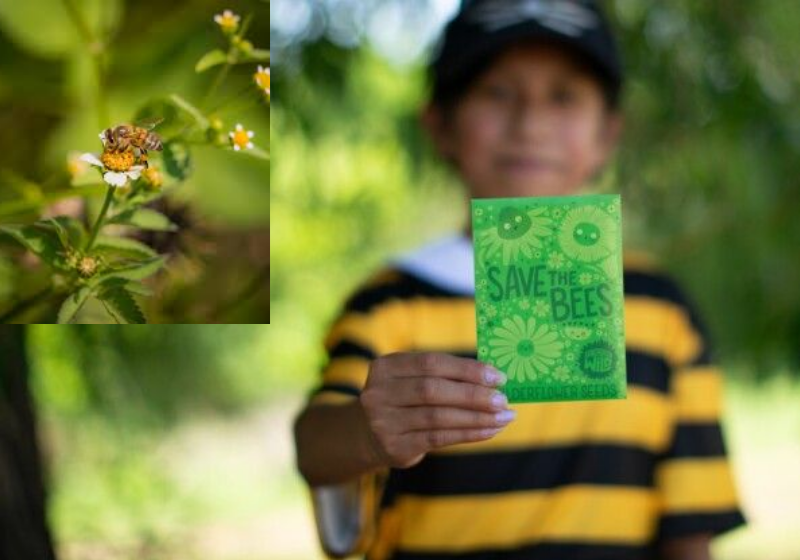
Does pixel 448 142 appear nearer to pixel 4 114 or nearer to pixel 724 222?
pixel 4 114

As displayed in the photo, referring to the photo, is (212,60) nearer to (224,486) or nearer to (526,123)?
(526,123)

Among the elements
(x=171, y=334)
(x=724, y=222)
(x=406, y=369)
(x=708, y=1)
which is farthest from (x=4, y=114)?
(x=724, y=222)

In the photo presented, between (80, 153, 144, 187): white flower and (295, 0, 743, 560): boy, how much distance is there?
270 millimetres

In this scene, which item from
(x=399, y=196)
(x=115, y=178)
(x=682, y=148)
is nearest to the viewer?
(x=115, y=178)

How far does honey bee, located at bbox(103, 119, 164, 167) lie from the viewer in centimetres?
63

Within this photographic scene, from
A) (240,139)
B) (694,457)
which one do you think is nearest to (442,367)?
(240,139)

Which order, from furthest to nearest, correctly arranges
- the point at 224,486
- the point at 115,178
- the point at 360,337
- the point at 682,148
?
the point at 224,486, the point at 682,148, the point at 360,337, the point at 115,178

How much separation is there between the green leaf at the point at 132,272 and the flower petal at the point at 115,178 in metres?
0.05

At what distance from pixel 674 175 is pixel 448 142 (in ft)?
1.81

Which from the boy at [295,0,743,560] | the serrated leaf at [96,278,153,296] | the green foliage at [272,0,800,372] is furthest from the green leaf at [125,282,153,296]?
the green foliage at [272,0,800,372]

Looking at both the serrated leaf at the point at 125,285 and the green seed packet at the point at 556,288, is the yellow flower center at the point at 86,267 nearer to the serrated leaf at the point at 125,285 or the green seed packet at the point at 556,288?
the serrated leaf at the point at 125,285

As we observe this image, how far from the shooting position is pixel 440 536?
0.97 metres

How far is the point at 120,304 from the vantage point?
0.65 m

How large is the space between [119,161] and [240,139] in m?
0.07
